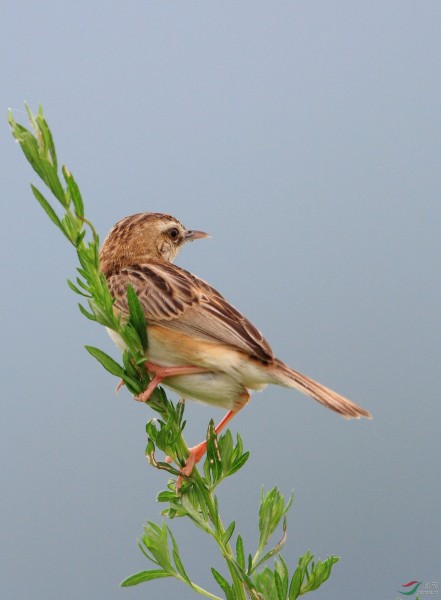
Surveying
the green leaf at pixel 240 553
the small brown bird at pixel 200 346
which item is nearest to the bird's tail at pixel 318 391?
the small brown bird at pixel 200 346

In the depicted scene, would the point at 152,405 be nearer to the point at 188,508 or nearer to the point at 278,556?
the point at 188,508

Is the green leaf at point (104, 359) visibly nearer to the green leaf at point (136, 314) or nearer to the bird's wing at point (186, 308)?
the green leaf at point (136, 314)

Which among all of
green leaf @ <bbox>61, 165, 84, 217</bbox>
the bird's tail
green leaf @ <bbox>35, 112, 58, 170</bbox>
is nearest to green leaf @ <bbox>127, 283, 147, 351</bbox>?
green leaf @ <bbox>61, 165, 84, 217</bbox>

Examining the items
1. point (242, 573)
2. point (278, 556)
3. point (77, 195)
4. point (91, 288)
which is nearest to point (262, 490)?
point (278, 556)

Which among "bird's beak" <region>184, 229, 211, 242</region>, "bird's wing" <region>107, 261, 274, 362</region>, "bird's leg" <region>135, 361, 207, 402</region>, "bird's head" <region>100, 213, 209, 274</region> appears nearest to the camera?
"bird's leg" <region>135, 361, 207, 402</region>

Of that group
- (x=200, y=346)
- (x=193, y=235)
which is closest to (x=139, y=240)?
(x=193, y=235)

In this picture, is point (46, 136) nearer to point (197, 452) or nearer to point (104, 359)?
point (104, 359)

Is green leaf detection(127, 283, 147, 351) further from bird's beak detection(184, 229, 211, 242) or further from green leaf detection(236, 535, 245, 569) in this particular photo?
bird's beak detection(184, 229, 211, 242)
